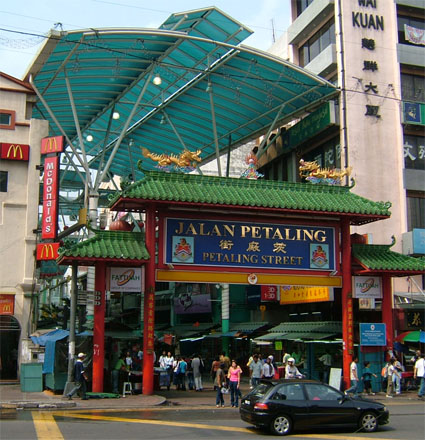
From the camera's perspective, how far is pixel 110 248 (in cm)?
2500

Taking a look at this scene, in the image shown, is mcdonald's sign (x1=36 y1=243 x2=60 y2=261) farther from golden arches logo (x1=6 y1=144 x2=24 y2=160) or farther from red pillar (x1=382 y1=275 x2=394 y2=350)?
red pillar (x1=382 y1=275 x2=394 y2=350)

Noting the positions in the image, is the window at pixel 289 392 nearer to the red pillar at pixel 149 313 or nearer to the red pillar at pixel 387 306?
the red pillar at pixel 149 313

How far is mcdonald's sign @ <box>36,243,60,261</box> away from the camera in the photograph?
30812 mm

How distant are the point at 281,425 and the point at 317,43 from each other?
33.7 meters

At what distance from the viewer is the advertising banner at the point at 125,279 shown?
25.2 metres

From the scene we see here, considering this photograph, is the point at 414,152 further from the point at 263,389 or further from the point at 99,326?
the point at 263,389

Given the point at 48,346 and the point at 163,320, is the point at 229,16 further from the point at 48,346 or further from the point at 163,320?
the point at 163,320

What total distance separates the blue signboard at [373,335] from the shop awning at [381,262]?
230cm

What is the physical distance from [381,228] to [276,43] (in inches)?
836

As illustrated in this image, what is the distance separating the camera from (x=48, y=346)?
26.5m

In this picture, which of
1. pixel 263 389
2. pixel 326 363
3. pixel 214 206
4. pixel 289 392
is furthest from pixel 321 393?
pixel 326 363

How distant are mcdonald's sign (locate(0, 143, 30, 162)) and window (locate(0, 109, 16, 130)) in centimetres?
117

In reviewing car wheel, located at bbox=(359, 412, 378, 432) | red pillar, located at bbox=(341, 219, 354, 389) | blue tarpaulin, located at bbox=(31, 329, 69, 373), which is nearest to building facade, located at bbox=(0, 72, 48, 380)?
blue tarpaulin, located at bbox=(31, 329, 69, 373)

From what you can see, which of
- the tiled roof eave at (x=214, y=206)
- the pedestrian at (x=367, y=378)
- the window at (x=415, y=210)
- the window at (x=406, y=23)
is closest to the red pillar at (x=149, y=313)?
the tiled roof eave at (x=214, y=206)
